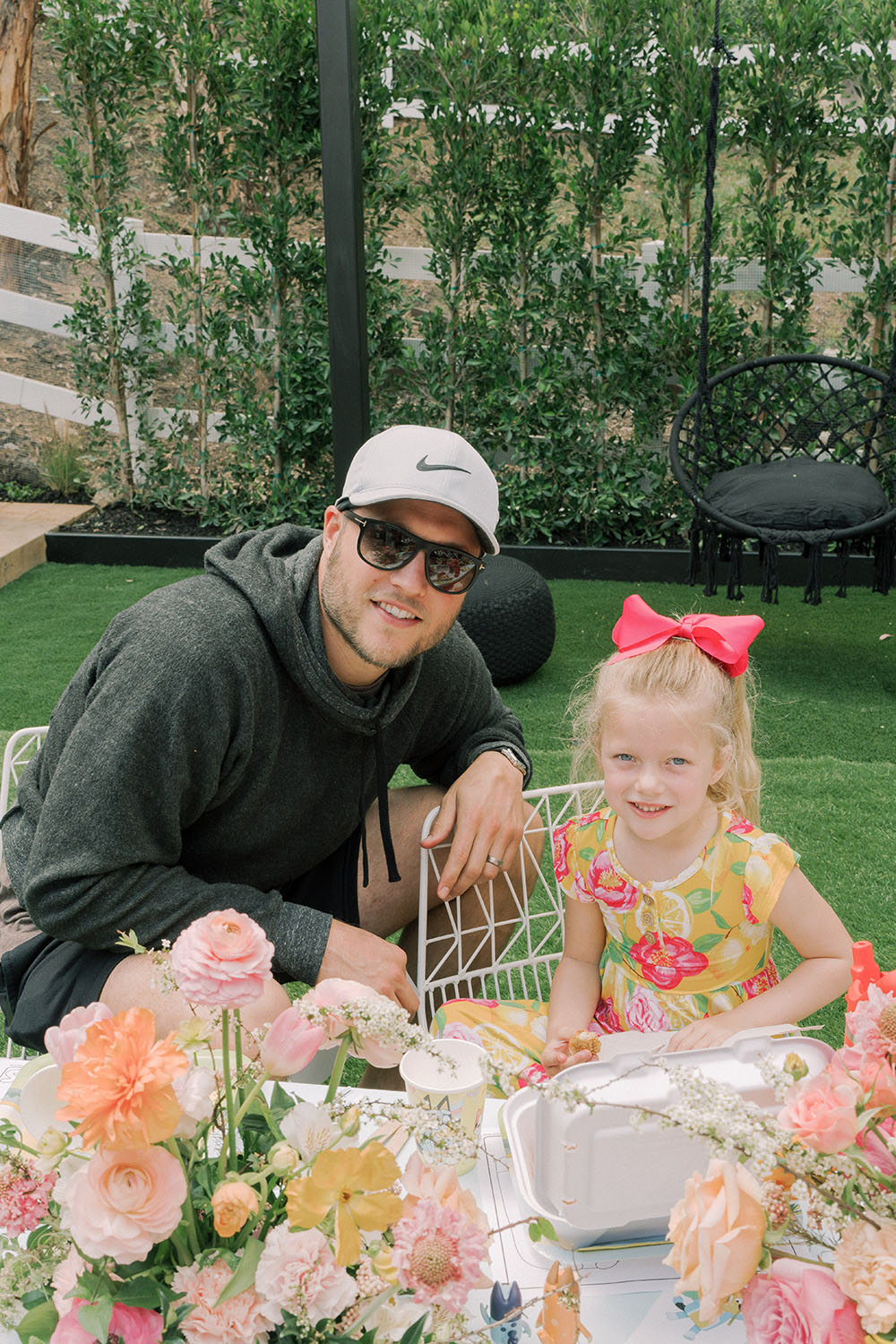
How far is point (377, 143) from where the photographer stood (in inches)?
212

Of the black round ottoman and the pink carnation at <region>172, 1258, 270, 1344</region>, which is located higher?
the pink carnation at <region>172, 1258, 270, 1344</region>

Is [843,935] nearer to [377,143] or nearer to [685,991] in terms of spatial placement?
[685,991]

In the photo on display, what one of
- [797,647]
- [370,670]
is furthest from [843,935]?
[797,647]

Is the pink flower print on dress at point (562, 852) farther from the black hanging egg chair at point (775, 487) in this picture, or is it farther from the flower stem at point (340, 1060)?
the black hanging egg chair at point (775, 487)

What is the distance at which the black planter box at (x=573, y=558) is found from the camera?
515 cm

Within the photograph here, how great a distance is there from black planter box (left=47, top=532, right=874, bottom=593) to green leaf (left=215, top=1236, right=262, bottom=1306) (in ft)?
14.7

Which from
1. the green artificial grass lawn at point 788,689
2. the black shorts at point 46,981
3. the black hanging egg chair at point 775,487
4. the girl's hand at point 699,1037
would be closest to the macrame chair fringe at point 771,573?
the black hanging egg chair at point 775,487

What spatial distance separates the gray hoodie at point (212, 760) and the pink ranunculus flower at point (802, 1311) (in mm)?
956

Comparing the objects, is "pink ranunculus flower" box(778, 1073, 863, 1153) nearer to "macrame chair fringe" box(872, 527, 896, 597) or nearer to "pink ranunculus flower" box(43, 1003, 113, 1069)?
"pink ranunculus flower" box(43, 1003, 113, 1069)

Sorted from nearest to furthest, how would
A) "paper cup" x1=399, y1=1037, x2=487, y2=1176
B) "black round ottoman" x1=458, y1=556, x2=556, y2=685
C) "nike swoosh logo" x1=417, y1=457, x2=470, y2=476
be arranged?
"paper cup" x1=399, y1=1037, x2=487, y2=1176 < "nike swoosh logo" x1=417, y1=457, x2=470, y2=476 < "black round ottoman" x1=458, y1=556, x2=556, y2=685

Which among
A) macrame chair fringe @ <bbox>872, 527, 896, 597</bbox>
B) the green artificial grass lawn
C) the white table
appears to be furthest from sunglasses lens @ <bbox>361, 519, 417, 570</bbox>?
macrame chair fringe @ <bbox>872, 527, 896, 597</bbox>

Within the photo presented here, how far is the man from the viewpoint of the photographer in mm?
1509

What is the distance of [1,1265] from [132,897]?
2.50 feet

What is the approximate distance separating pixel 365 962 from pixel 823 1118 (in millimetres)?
973
